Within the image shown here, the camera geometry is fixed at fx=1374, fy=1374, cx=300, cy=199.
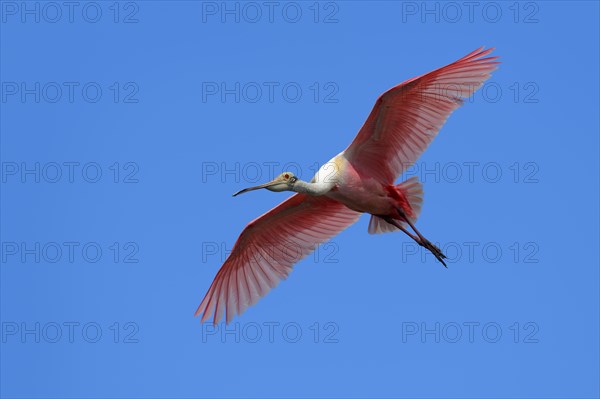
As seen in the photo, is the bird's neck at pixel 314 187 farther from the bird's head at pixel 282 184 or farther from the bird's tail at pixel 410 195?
the bird's tail at pixel 410 195

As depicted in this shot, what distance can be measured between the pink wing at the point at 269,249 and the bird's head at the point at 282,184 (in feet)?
4.02

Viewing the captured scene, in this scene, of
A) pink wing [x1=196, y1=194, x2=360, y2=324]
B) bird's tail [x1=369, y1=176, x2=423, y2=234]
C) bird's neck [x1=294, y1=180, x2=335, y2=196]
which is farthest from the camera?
pink wing [x1=196, y1=194, x2=360, y2=324]

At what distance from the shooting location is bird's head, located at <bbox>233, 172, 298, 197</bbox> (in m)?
19.6

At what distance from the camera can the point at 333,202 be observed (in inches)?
824

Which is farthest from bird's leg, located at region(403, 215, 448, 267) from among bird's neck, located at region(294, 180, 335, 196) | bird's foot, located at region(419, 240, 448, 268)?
bird's neck, located at region(294, 180, 335, 196)

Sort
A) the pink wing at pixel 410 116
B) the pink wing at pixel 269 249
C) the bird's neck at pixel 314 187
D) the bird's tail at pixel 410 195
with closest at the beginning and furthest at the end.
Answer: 1. the pink wing at pixel 410 116
2. the bird's neck at pixel 314 187
3. the bird's tail at pixel 410 195
4. the pink wing at pixel 269 249

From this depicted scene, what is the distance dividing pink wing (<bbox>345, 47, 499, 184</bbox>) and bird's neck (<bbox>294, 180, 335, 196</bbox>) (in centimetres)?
55

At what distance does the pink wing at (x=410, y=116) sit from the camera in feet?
62.0

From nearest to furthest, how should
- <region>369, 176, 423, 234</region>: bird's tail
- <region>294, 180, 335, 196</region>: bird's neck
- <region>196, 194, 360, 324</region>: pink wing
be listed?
<region>294, 180, 335, 196</region>: bird's neck
<region>369, 176, 423, 234</region>: bird's tail
<region>196, 194, 360, 324</region>: pink wing

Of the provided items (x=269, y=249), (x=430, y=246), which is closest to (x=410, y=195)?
(x=430, y=246)

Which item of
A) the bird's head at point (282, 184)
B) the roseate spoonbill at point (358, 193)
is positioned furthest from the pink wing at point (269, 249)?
the bird's head at point (282, 184)

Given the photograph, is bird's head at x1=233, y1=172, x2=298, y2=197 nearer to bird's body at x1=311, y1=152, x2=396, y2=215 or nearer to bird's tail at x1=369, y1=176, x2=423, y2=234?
bird's body at x1=311, y1=152, x2=396, y2=215

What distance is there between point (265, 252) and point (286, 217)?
67cm

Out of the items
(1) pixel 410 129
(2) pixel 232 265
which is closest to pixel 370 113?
(1) pixel 410 129
